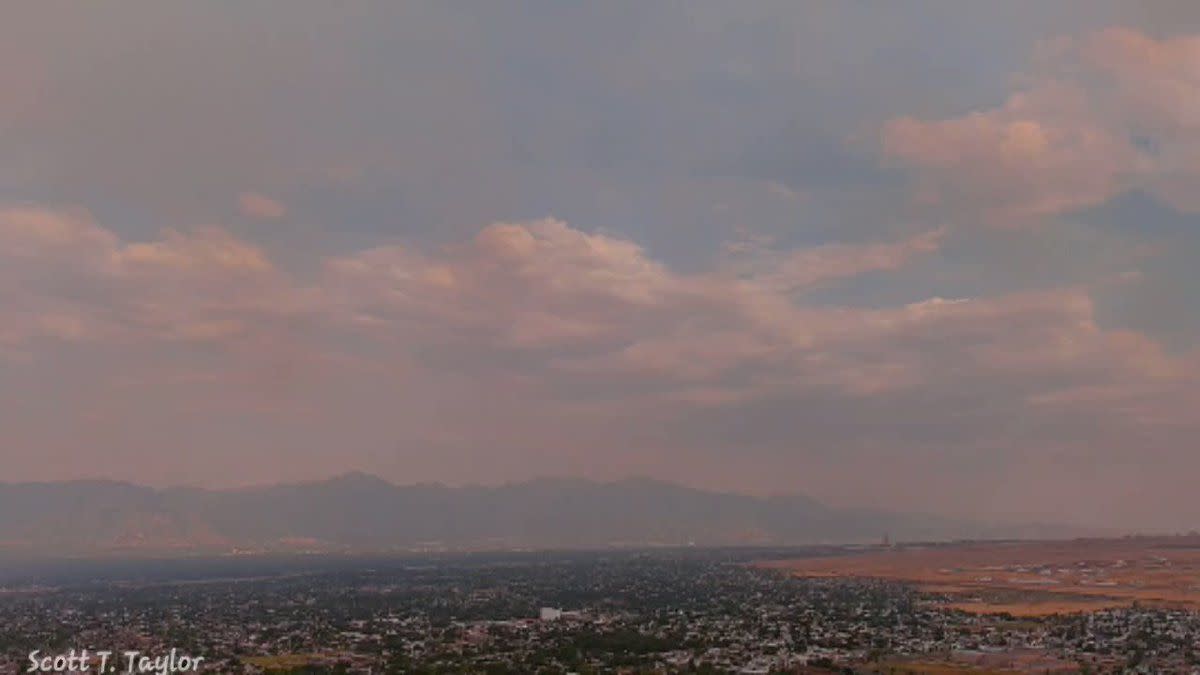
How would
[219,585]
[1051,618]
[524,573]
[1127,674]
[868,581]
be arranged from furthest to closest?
[524,573], [219,585], [868,581], [1051,618], [1127,674]

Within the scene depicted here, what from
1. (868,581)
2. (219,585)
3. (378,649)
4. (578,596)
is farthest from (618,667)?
(219,585)

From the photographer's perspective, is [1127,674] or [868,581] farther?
[868,581]

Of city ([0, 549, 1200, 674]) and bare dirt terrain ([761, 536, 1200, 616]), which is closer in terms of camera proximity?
city ([0, 549, 1200, 674])

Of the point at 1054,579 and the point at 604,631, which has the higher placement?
the point at 604,631

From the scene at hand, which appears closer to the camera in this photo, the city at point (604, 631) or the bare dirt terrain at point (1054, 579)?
the city at point (604, 631)

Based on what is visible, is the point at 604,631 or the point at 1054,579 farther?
the point at 1054,579

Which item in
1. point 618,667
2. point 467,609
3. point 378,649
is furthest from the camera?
point 467,609

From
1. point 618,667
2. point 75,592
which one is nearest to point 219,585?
point 75,592

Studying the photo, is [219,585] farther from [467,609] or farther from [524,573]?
[467,609]

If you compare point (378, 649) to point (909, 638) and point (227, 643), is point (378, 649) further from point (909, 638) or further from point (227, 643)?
point (909, 638)
